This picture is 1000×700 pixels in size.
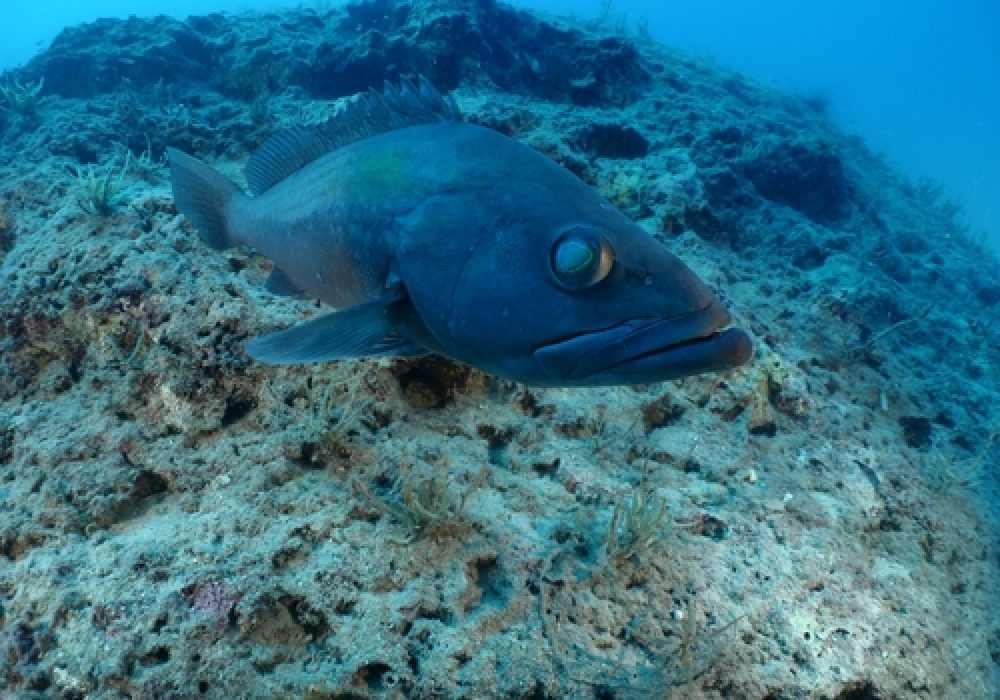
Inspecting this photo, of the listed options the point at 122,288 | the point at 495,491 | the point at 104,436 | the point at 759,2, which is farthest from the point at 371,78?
the point at 759,2

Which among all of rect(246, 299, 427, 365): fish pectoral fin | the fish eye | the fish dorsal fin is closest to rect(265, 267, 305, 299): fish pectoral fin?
the fish dorsal fin

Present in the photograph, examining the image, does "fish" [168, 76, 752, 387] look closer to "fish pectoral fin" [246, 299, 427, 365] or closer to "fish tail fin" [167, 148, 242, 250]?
"fish pectoral fin" [246, 299, 427, 365]

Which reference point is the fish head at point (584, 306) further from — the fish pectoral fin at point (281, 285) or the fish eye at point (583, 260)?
the fish pectoral fin at point (281, 285)

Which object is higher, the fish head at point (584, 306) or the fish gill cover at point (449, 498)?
the fish head at point (584, 306)

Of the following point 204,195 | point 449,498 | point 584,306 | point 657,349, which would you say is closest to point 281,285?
point 204,195

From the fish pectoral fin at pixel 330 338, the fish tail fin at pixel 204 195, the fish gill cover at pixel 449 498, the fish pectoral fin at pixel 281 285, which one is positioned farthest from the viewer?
the fish tail fin at pixel 204 195

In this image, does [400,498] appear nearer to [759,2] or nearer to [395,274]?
[395,274]

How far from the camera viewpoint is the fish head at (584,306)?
6.31ft

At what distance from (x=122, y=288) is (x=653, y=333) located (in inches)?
141

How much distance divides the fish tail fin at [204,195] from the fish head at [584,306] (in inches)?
86.4

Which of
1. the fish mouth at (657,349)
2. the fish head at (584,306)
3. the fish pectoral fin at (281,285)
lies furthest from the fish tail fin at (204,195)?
the fish mouth at (657,349)

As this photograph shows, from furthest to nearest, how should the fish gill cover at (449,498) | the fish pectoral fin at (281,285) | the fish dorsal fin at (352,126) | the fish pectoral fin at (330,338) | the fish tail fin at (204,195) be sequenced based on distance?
the fish tail fin at (204,195) → the fish pectoral fin at (281,285) → the fish dorsal fin at (352,126) → the fish gill cover at (449,498) → the fish pectoral fin at (330,338)

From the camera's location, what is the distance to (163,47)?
900 centimetres

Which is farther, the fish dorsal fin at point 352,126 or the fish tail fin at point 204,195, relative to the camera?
the fish tail fin at point 204,195
